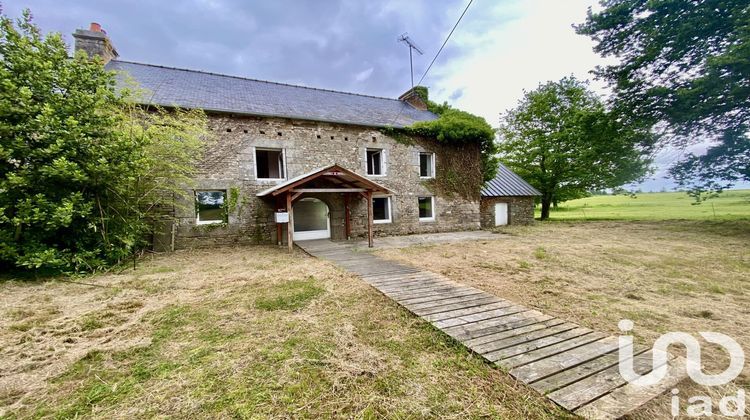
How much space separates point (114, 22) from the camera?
9898mm

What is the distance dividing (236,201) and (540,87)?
827 inches

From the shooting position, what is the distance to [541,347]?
2455 millimetres

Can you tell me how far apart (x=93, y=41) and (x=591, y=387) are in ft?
52.5

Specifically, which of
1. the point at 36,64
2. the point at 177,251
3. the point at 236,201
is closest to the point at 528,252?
the point at 236,201

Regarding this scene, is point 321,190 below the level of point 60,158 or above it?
below

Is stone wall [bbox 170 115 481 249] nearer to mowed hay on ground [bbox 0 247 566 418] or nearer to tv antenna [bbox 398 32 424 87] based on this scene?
mowed hay on ground [bbox 0 247 566 418]

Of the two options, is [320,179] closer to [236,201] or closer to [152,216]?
[236,201]

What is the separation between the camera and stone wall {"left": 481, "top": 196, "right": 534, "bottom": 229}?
46.4 feet

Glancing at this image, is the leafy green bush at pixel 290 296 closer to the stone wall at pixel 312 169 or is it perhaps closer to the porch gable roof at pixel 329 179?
the porch gable roof at pixel 329 179

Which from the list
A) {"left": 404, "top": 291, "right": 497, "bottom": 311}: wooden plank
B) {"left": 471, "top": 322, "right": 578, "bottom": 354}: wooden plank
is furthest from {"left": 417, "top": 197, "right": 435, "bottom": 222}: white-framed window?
{"left": 471, "top": 322, "right": 578, "bottom": 354}: wooden plank

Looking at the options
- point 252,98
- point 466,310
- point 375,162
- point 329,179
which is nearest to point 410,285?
point 466,310

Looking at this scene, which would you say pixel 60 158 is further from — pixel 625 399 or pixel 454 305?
pixel 625 399

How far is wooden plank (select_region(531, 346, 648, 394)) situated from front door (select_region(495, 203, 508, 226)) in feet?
42.8

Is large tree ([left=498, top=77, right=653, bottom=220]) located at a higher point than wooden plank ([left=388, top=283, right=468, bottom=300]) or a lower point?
higher
